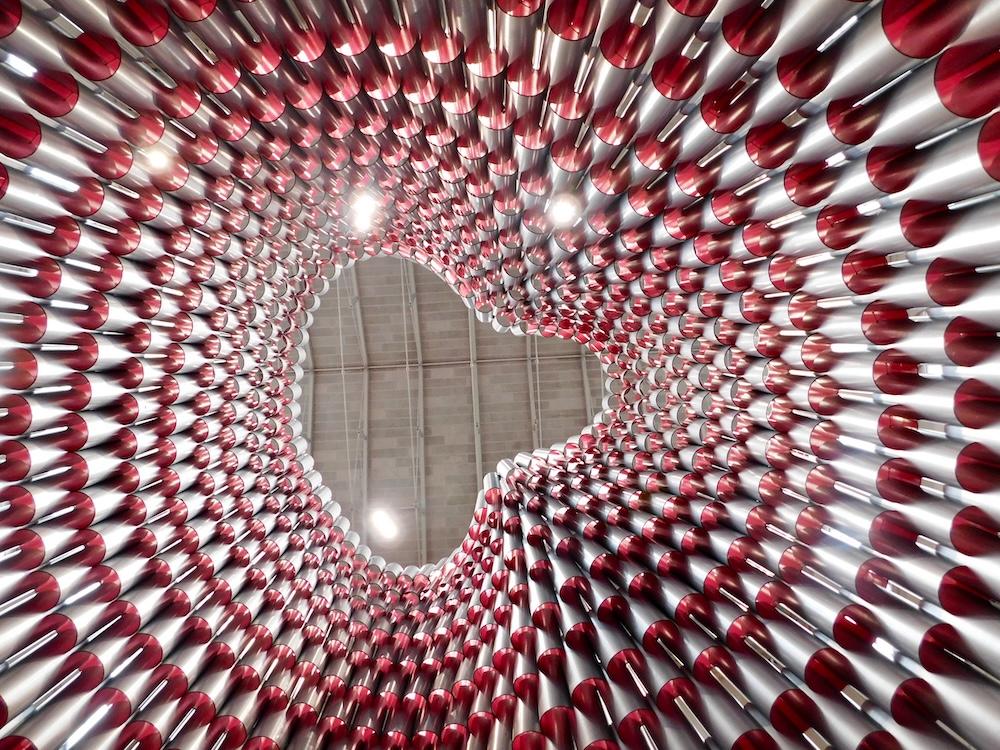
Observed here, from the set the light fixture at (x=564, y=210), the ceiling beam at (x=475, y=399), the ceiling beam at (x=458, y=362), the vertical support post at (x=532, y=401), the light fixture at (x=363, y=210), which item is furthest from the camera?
the ceiling beam at (x=458, y=362)

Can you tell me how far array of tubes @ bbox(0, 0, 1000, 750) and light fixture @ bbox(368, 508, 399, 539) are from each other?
6.08 meters

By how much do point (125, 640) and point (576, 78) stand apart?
4.29m

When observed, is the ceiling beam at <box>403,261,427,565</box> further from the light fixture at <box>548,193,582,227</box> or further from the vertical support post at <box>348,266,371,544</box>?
the light fixture at <box>548,193,582,227</box>

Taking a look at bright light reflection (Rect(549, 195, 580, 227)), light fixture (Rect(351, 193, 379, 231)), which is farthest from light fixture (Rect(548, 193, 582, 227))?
light fixture (Rect(351, 193, 379, 231))

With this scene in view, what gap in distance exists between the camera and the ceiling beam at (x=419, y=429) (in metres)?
11.4

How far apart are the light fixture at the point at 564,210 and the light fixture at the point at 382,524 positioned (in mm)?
8453

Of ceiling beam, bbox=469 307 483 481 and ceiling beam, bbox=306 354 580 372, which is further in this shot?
ceiling beam, bbox=306 354 580 372

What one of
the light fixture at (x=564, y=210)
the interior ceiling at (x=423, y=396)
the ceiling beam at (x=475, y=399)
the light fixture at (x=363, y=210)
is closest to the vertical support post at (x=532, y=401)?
the interior ceiling at (x=423, y=396)

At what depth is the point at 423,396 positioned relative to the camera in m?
11.8

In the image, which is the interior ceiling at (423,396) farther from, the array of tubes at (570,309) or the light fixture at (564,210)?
the light fixture at (564,210)

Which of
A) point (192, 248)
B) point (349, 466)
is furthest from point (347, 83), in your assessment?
point (349, 466)

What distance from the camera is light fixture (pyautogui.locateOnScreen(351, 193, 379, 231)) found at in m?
4.78

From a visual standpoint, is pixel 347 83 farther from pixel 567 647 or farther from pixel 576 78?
pixel 567 647

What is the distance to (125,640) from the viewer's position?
3678 millimetres
